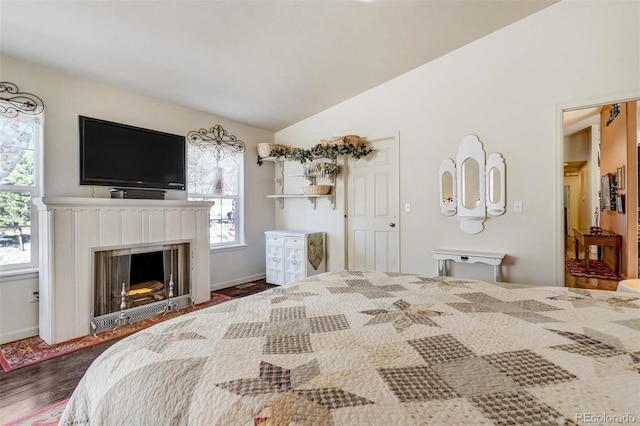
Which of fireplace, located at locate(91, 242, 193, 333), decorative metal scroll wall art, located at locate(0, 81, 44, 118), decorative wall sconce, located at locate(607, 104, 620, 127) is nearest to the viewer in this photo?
decorative metal scroll wall art, located at locate(0, 81, 44, 118)

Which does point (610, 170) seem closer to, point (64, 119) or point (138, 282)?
point (138, 282)

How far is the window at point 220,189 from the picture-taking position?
13.3ft

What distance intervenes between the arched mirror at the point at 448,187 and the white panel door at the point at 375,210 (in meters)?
0.55

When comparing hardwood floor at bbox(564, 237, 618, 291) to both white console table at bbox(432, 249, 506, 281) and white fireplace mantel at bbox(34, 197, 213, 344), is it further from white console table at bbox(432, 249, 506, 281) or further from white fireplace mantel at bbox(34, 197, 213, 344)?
white fireplace mantel at bbox(34, 197, 213, 344)

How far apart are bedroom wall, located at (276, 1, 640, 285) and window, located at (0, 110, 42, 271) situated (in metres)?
3.68

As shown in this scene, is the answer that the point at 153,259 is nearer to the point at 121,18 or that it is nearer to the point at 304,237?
the point at 304,237

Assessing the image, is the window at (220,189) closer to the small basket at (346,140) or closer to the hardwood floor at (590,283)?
the small basket at (346,140)

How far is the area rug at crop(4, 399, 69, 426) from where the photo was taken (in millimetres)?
1658

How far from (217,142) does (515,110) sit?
360cm

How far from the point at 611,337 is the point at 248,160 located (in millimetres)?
4375

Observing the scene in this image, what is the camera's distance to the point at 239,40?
2.69 metres

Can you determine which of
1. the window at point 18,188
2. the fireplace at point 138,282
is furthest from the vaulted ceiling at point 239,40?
the fireplace at point 138,282

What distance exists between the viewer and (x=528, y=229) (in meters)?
3.09

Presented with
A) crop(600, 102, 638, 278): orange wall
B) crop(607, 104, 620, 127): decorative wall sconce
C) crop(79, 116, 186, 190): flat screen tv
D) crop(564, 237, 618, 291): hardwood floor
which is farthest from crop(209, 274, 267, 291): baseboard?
crop(607, 104, 620, 127): decorative wall sconce
